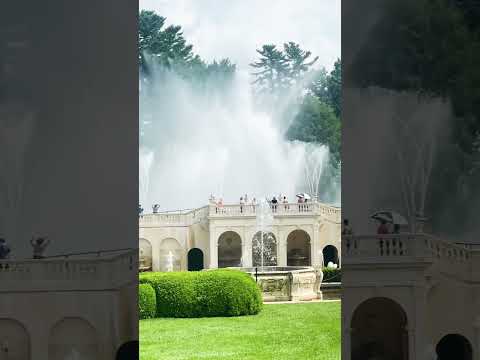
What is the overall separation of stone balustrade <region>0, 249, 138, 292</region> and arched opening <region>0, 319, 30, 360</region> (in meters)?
0.27

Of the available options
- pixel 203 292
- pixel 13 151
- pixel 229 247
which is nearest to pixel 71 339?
pixel 203 292

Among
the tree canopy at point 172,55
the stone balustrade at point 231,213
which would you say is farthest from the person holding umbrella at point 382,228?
the tree canopy at point 172,55

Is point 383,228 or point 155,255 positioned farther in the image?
point 155,255

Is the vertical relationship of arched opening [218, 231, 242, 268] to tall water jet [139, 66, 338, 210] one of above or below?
below

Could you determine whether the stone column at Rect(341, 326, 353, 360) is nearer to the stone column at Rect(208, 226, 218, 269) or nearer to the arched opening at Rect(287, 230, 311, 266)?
the arched opening at Rect(287, 230, 311, 266)

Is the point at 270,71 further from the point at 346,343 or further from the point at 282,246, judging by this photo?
the point at 346,343

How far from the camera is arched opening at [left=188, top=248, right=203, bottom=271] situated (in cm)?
563

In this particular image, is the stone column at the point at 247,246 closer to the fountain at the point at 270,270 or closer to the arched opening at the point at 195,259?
the fountain at the point at 270,270

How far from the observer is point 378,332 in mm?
5289

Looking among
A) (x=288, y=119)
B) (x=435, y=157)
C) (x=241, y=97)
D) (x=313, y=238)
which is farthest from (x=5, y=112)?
(x=435, y=157)

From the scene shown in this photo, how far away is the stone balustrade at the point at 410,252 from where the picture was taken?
5.14 metres

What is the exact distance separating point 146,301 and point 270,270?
102cm

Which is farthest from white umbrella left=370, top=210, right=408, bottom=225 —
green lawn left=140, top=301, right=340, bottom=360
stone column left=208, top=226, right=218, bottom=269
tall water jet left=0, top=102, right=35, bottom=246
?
tall water jet left=0, top=102, right=35, bottom=246

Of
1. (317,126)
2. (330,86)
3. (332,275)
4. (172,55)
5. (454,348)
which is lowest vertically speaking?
(454,348)
